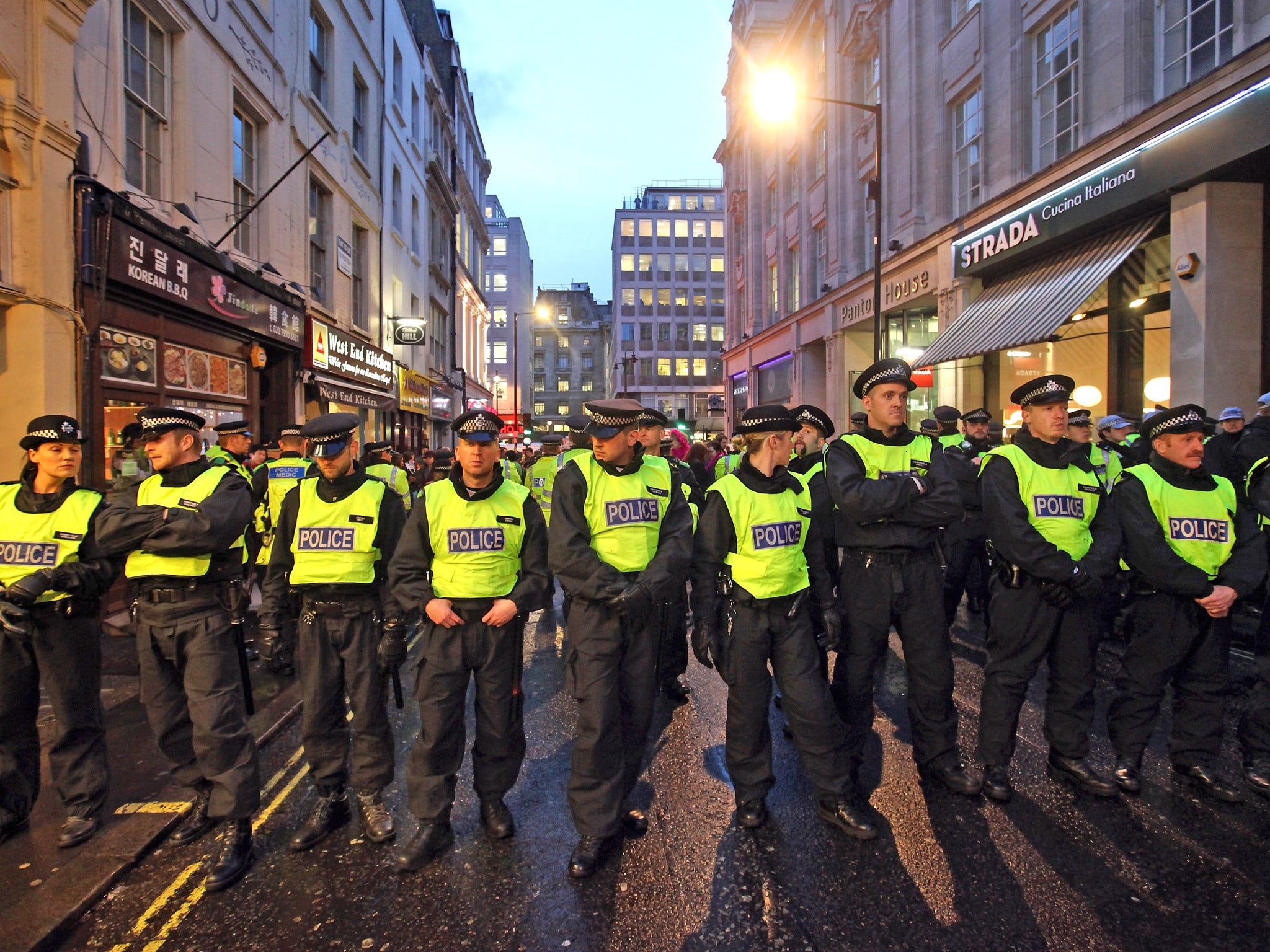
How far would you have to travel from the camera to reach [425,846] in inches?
124

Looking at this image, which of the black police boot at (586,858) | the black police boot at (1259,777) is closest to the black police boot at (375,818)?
the black police boot at (586,858)

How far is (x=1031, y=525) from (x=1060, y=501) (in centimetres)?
20

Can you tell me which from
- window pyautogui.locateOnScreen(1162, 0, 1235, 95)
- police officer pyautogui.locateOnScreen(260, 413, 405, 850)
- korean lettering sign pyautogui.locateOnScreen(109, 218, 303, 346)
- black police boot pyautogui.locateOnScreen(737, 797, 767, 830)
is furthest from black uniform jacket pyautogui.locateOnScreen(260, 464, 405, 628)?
window pyautogui.locateOnScreen(1162, 0, 1235, 95)

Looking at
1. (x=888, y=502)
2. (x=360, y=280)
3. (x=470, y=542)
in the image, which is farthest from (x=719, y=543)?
(x=360, y=280)

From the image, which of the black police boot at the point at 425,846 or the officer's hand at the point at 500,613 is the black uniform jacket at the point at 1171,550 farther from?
the black police boot at the point at 425,846

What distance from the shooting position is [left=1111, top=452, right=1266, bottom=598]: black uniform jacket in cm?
356

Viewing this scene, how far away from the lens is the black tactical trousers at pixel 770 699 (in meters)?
3.40

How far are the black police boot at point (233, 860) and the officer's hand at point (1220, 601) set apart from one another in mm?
4971

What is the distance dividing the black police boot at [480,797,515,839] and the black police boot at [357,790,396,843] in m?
0.46

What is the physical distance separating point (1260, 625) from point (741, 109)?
35450mm

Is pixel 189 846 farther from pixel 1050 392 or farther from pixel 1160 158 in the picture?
pixel 1160 158

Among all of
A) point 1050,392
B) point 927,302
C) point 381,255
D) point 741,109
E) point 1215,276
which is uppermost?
point 741,109

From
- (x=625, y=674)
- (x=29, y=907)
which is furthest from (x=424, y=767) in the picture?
(x=29, y=907)

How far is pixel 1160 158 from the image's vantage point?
32.0 feet
